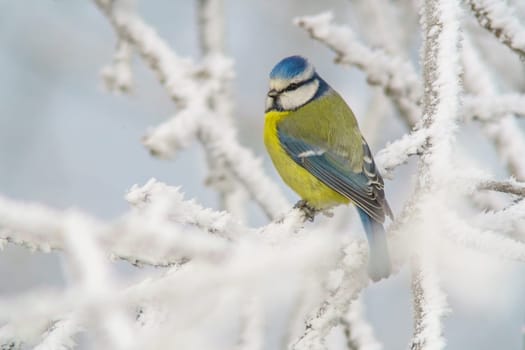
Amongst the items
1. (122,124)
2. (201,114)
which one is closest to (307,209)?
(201,114)

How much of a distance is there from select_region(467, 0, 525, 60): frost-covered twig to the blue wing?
537 mm

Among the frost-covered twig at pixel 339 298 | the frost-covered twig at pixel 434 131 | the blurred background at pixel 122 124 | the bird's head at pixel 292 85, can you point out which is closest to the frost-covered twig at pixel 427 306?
the frost-covered twig at pixel 434 131

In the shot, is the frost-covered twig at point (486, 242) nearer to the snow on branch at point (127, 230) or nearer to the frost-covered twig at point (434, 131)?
the frost-covered twig at point (434, 131)

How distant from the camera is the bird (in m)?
2.29

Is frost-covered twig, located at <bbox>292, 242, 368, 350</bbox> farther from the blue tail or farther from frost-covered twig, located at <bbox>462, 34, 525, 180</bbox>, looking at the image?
frost-covered twig, located at <bbox>462, 34, 525, 180</bbox>

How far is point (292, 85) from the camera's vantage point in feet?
9.10

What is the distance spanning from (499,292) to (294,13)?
183 cm

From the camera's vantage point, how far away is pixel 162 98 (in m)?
3.57

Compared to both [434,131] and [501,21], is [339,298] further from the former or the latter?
[501,21]

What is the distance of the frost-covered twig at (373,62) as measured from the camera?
87.1 inches

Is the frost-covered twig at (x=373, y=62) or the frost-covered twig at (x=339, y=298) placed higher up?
the frost-covered twig at (x=373, y=62)

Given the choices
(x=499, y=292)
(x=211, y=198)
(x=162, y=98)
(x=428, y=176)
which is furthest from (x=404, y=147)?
(x=211, y=198)

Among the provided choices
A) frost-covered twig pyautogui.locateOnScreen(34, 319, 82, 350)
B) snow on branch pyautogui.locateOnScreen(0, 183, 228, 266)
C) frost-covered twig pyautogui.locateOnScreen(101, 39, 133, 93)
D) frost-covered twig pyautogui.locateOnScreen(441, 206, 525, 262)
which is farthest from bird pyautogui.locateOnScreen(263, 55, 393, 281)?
snow on branch pyautogui.locateOnScreen(0, 183, 228, 266)

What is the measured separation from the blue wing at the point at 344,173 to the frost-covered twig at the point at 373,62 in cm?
19
